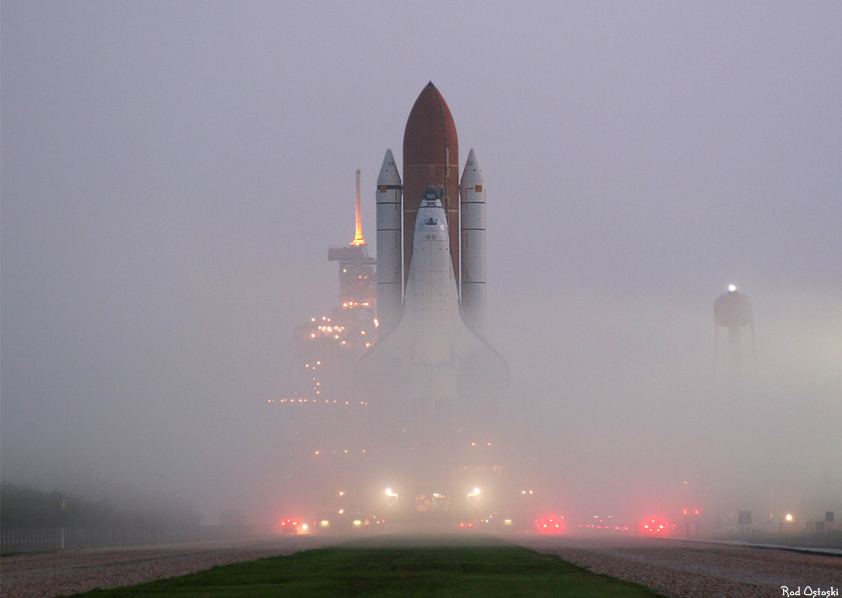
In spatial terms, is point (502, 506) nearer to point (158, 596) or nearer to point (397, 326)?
point (397, 326)

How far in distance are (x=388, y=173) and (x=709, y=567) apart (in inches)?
1988

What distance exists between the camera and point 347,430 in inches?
3366

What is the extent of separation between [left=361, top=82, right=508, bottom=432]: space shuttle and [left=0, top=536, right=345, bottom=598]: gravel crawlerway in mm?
26304

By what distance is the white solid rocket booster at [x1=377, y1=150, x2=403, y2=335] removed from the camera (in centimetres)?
7944

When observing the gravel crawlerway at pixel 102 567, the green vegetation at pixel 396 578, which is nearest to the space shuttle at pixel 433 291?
the gravel crawlerway at pixel 102 567

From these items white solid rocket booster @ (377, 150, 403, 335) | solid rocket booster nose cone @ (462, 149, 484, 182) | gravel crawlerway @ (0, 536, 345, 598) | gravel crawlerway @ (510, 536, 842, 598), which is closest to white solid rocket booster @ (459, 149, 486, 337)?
solid rocket booster nose cone @ (462, 149, 484, 182)

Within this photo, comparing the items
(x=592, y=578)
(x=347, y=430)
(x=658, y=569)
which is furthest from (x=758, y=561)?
(x=347, y=430)

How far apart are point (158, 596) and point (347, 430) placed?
60734mm

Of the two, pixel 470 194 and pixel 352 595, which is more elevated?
pixel 470 194

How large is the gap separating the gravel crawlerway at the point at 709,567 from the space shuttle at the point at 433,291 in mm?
28241

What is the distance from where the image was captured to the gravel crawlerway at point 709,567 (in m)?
26.4

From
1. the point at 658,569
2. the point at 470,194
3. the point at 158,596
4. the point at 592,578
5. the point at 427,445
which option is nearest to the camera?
the point at 158,596

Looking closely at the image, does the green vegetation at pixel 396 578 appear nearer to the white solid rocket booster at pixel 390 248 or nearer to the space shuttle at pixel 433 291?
the space shuttle at pixel 433 291

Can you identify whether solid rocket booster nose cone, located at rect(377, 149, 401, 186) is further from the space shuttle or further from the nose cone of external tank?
the nose cone of external tank
